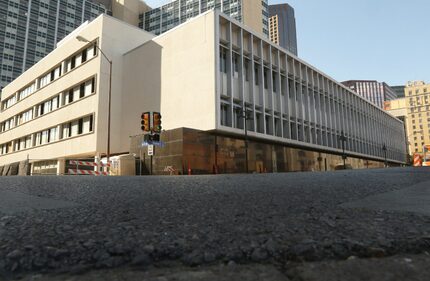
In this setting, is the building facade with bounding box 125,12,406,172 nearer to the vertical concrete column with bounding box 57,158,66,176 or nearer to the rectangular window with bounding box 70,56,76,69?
the rectangular window with bounding box 70,56,76,69

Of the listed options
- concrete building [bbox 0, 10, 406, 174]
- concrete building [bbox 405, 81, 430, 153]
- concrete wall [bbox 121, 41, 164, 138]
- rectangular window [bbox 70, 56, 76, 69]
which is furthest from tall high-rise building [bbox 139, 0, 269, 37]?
concrete building [bbox 405, 81, 430, 153]

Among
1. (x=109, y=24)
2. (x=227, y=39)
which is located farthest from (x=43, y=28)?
(x=227, y=39)

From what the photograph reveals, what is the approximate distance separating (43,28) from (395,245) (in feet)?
342

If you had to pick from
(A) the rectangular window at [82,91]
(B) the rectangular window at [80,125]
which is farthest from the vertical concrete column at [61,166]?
(A) the rectangular window at [82,91]

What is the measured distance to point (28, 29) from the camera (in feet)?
276

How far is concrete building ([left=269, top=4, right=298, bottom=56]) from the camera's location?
6998 inches

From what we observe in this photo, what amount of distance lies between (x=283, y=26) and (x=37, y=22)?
13414 cm

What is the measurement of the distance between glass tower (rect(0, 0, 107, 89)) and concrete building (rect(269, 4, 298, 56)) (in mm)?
116368

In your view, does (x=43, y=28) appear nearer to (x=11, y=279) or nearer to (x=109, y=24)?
(x=109, y=24)

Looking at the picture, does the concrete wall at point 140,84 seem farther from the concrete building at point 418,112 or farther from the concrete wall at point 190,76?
the concrete building at point 418,112

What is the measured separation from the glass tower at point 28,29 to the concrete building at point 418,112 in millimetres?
131670

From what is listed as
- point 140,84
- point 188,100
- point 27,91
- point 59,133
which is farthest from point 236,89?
point 27,91

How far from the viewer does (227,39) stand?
27953 mm

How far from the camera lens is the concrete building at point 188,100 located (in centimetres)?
2547
